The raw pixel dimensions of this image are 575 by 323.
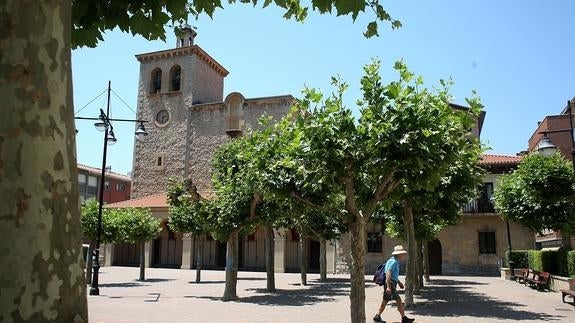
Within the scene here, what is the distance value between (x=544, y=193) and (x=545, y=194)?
55 millimetres

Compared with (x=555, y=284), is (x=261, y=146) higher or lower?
higher

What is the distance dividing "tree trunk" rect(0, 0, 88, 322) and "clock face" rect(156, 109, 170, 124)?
4410 cm

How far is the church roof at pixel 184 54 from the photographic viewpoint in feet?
143

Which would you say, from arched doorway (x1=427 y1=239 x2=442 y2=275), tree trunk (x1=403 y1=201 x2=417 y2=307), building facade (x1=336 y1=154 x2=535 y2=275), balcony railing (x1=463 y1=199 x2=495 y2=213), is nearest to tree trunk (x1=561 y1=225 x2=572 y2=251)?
tree trunk (x1=403 y1=201 x2=417 y2=307)

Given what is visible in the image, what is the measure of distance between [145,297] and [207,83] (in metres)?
31.7

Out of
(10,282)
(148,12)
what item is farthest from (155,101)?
(10,282)

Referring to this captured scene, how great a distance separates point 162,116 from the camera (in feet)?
148

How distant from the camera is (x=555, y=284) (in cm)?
1906

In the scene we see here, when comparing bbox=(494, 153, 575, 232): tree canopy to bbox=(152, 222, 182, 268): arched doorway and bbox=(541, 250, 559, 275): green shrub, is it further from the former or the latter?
bbox=(152, 222, 182, 268): arched doorway

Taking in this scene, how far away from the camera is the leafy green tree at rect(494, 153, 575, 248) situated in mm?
20156

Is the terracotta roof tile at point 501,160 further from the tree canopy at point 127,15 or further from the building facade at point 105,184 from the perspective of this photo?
the building facade at point 105,184

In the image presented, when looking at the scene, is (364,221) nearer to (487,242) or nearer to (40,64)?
(40,64)

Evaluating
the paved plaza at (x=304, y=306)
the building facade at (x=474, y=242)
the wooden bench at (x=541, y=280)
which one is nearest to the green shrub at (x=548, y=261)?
the wooden bench at (x=541, y=280)

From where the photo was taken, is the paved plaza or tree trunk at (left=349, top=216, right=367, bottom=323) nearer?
tree trunk at (left=349, top=216, right=367, bottom=323)
